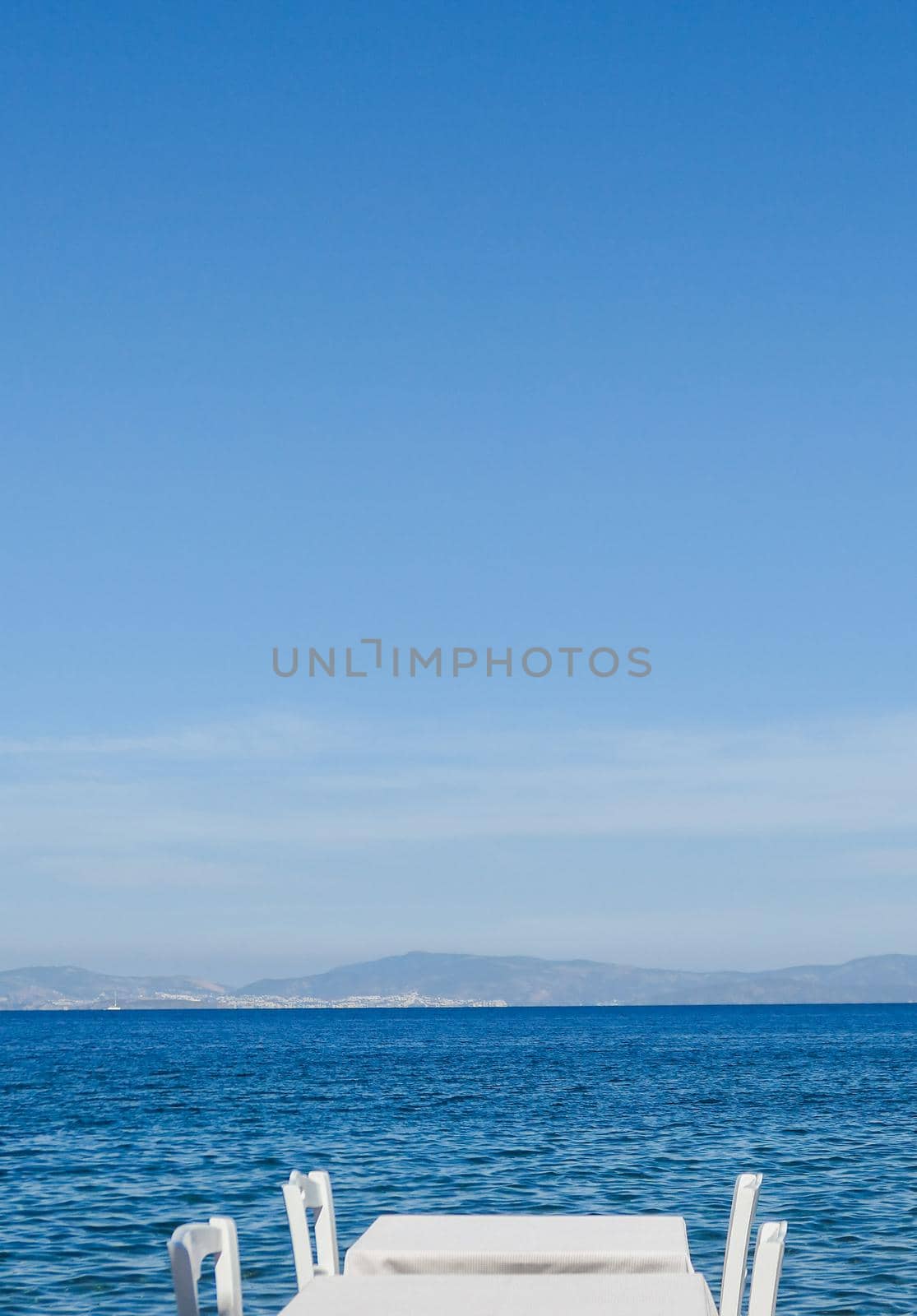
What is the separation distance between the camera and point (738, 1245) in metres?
8.68

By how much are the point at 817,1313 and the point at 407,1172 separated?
1280 cm

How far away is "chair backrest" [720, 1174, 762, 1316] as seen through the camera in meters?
8.10

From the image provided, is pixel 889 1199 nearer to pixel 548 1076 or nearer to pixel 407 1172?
pixel 407 1172

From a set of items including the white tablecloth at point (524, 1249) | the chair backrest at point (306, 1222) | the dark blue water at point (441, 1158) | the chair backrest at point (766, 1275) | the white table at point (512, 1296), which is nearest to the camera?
the white table at point (512, 1296)

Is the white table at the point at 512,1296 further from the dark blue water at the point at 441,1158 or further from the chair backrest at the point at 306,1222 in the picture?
the dark blue water at the point at 441,1158

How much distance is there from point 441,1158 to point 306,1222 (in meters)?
20.7

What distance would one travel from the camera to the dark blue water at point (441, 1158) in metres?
17.1

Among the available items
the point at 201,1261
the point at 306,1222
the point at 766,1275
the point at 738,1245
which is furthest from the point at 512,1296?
the point at 306,1222

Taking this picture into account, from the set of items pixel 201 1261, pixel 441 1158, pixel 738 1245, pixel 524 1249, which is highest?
pixel 201 1261

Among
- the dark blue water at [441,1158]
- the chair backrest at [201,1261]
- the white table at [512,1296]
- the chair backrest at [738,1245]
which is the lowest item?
the dark blue water at [441,1158]

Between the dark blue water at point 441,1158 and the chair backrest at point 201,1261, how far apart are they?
771 cm

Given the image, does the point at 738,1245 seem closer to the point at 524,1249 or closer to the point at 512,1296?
the point at 524,1249

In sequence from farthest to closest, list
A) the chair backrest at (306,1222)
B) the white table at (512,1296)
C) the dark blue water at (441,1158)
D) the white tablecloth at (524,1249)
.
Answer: the dark blue water at (441,1158) → the chair backrest at (306,1222) → the white tablecloth at (524,1249) → the white table at (512,1296)

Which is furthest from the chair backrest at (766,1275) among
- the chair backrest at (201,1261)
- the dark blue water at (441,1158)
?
the dark blue water at (441,1158)
